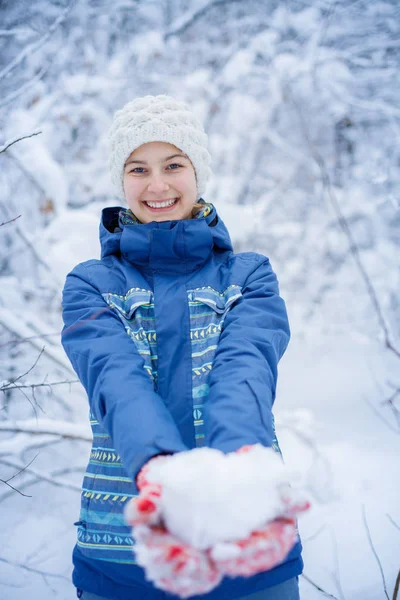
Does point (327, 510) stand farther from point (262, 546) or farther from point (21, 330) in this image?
point (262, 546)

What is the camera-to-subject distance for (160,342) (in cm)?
141

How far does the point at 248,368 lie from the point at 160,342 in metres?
0.32

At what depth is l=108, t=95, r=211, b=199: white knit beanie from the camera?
167cm

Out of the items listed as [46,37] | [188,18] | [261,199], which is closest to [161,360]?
[46,37]

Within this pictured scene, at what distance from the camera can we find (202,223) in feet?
5.12

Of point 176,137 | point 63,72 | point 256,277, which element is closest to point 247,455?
point 256,277

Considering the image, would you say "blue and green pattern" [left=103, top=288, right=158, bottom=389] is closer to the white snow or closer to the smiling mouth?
the smiling mouth

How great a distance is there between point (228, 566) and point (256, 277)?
3.10 feet

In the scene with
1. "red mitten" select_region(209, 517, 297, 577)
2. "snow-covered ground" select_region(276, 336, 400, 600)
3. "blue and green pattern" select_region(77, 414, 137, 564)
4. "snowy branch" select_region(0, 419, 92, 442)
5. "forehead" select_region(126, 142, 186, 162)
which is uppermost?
"forehead" select_region(126, 142, 186, 162)

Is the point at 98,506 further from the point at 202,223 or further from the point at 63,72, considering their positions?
the point at 63,72

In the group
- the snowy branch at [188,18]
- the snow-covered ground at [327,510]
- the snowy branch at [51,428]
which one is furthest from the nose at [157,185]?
the snowy branch at [188,18]

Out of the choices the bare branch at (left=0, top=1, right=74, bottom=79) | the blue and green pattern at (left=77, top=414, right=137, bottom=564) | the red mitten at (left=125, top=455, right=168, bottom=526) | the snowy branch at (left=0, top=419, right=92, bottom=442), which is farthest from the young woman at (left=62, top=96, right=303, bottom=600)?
the bare branch at (left=0, top=1, right=74, bottom=79)

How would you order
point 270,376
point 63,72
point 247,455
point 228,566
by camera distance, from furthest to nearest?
1. point 63,72
2. point 270,376
3. point 247,455
4. point 228,566

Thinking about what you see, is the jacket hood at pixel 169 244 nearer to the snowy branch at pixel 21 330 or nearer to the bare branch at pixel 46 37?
the snowy branch at pixel 21 330
